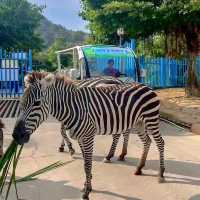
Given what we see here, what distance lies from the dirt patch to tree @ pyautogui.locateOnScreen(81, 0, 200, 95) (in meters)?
1.20

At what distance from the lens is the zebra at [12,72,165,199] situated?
620cm

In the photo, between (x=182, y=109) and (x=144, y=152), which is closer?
(x=144, y=152)

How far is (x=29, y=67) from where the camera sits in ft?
69.0

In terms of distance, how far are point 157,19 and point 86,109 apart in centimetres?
1331

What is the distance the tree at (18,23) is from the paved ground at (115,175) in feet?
84.4

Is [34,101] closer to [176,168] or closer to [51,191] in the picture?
[51,191]

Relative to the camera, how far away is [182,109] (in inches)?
649

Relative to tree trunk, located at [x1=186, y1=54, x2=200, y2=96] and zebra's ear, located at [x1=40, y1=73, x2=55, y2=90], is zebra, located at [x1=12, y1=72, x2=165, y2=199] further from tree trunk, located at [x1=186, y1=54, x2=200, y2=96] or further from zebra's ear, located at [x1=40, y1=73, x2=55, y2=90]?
tree trunk, located at [x1=186, y1=54, x2=200, y2=96]

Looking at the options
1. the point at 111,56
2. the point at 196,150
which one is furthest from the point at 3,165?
the point at 111,56

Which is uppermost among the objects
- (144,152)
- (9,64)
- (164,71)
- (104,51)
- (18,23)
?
(18,23)

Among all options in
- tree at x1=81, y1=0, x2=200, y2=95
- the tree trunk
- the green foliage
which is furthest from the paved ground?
the tree trunk

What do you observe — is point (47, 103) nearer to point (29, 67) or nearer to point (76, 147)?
point (76, 147)

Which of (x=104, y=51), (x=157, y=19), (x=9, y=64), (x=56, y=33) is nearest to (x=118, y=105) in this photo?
(x=104, y=51)

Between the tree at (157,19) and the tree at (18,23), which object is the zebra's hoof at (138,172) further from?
the tree at (18,23)
